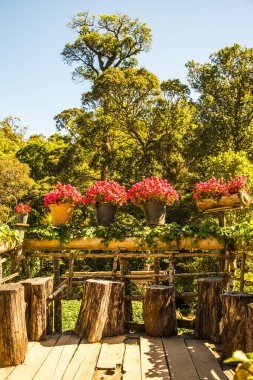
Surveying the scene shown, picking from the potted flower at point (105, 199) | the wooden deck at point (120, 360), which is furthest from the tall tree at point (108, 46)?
the wooden deck at point (120, 360)

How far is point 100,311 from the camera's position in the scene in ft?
15.7

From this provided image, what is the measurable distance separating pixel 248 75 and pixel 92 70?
395 inches

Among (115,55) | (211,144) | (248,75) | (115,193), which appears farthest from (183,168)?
(115,193)

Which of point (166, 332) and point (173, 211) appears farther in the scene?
point (173, 211)

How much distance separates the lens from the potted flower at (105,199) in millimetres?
6051

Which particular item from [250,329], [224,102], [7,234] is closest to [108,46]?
[224,102]

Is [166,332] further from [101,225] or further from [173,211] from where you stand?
[173,211]

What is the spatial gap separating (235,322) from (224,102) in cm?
1658

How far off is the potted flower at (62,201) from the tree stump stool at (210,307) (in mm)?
2403

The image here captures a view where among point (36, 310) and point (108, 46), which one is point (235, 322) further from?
point (108, 46)

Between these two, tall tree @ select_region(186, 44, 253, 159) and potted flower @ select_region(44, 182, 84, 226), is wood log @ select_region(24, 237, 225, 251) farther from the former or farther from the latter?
tall tree @ select_region(186, 44, 253, 159)

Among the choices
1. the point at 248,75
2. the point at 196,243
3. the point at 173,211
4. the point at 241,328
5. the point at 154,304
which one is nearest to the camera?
the point at 241,328

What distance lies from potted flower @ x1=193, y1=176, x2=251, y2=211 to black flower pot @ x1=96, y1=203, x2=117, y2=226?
→ 4.60 ft

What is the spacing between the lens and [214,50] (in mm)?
19234
